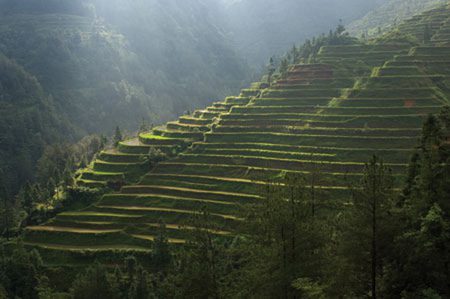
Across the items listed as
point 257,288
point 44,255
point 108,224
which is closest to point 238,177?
point 108,224

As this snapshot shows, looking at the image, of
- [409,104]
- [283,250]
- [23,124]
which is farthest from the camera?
[23,124]

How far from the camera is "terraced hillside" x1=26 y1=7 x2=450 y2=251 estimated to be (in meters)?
60.9

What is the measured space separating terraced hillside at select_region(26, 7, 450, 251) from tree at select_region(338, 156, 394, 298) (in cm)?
2786

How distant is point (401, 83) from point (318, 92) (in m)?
15.0

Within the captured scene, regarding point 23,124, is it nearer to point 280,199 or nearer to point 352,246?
point 280,199

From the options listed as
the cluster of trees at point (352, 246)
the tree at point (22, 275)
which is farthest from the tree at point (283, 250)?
the tree at point (22, 275)

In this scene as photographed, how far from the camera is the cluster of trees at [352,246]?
2170cm

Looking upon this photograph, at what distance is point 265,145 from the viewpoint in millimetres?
73625

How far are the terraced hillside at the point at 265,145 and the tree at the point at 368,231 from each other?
2786 centimetres

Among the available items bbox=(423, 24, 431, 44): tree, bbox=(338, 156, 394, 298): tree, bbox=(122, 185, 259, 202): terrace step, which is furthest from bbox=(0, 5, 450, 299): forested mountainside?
bbox=(423, 24, 431, 44): tree

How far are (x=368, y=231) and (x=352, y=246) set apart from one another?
1.27m

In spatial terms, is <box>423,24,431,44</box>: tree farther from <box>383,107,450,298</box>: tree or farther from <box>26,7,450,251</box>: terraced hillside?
<box>383,107,450,298</box>: tree

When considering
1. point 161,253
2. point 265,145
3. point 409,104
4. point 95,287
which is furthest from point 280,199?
point 409,104

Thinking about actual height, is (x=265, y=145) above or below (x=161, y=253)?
above
